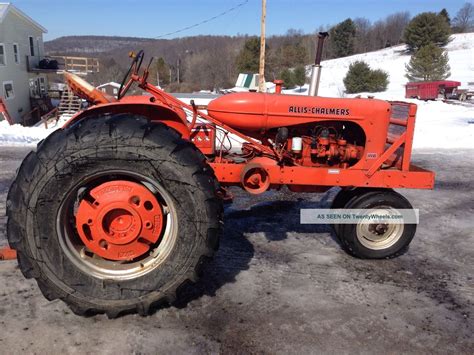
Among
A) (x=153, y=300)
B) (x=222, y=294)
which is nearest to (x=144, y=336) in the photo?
(x=153, y=300)

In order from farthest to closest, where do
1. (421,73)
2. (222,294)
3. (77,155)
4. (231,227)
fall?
(421,73)
(231,227)
(222,294)
(77,155)

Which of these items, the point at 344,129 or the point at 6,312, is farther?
the point at 344,129

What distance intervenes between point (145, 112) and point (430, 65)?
3534cm

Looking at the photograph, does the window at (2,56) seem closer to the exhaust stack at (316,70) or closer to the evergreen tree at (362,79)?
the evergreen tree at (362,79)

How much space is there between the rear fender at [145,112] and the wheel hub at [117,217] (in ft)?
2.76

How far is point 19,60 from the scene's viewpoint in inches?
1025

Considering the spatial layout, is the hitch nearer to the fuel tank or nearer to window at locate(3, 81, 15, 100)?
the fuel tank

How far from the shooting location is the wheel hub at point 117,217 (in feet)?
8.98

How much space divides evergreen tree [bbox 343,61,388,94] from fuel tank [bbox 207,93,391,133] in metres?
30.8

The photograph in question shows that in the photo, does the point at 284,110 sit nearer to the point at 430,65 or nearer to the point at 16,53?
the point at 16,53

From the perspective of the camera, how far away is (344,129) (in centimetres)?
395

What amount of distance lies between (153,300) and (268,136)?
1.87m

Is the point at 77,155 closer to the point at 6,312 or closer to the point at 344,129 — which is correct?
the point at 6,312

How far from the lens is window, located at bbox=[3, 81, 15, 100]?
23.2m
